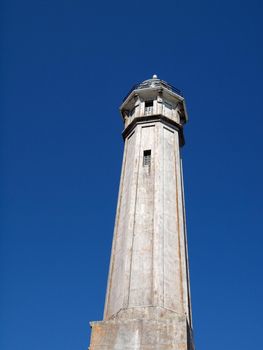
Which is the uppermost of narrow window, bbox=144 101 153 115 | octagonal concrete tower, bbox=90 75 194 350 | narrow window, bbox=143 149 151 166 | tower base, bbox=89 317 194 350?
narrow window, bbox=144 101 153 115

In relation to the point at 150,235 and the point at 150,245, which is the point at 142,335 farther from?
the point at 150,235

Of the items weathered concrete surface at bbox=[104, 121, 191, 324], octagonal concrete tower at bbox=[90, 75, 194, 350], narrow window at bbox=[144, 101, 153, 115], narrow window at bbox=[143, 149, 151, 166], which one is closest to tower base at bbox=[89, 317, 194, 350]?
octagonal concrete tower at bbox=[90, 75, 194, 350]

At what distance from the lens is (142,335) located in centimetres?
1375

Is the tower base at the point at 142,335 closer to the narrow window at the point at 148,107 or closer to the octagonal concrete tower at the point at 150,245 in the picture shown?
the octagonal concrete tower at the point at 150,245

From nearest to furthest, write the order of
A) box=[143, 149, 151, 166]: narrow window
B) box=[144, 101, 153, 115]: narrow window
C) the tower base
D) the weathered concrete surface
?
the tower base, the weathered concrete surface, box=[143, 149, 151, 166]: narrow window, box=[144, 101, 153, 115]: narrow window

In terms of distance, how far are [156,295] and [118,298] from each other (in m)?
1.49

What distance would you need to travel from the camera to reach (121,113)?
25.4m

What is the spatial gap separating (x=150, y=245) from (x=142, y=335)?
151 inches

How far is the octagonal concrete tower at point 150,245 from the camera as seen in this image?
13953mm

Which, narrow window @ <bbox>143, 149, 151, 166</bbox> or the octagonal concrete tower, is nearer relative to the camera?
the octagonal concrete tower

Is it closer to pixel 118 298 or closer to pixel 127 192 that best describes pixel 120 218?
pixel 127 192

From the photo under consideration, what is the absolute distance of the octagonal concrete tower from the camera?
13953mm

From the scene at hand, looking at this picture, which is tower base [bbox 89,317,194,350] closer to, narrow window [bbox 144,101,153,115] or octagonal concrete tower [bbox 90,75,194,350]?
octagonal concrete tower [bbox 90,75,194,350]

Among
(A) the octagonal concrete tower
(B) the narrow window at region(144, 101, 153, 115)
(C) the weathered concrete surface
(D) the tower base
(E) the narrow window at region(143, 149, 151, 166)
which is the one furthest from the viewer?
(B) the narrow window at region(144, 101, 153, 115)
